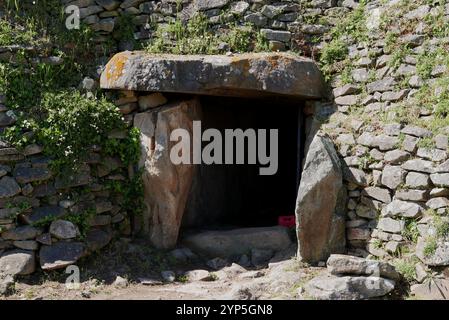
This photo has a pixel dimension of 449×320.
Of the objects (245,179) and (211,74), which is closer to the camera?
(211,74)

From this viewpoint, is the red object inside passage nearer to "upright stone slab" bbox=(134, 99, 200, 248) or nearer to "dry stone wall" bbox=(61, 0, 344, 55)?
"upright stone slab" bbox=(134, 99, 200, 248)

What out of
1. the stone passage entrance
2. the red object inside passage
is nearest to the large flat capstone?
the stone passage entrance

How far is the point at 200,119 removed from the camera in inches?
269

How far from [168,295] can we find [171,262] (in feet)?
2.55

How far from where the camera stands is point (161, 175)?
636 cm

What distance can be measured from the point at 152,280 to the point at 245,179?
125 inches

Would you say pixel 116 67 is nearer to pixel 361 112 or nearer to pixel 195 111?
pixel 195 111

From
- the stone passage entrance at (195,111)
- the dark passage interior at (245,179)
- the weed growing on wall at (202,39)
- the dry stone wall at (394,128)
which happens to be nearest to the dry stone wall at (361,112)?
the dry stone wall at (394,128)

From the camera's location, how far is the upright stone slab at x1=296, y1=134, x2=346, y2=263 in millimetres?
5758

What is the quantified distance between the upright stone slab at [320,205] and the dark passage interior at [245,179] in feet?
3.39

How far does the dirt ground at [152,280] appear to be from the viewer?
541 cm

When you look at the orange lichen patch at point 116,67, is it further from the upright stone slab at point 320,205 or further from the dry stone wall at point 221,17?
the upright stone slab at point 320,205

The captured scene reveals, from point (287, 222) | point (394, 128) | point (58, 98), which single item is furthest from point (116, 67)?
point (394, 128)

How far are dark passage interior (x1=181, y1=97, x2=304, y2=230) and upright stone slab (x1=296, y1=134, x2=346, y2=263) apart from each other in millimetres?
1034
